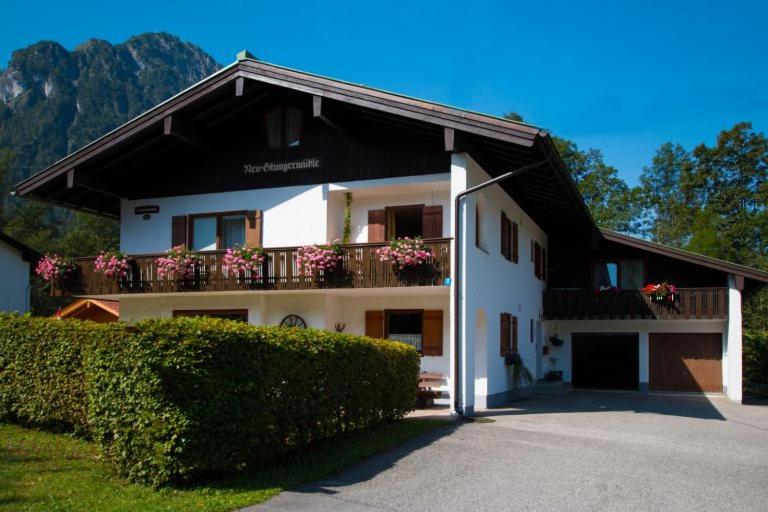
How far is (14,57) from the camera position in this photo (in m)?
146

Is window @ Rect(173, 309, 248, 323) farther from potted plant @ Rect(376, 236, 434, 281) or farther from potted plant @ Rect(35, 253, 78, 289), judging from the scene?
potted plant @ Rect(376, 236, 434, 281)

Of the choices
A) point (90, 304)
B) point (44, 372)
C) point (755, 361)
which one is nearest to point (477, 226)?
point (44, 372)

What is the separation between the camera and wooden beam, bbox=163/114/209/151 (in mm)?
18266

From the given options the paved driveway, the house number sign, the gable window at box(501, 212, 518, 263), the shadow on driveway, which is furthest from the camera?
the gable window at box(501, 212, 518, 263)

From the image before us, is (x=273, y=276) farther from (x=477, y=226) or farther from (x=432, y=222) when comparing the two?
(x=477, y=226)

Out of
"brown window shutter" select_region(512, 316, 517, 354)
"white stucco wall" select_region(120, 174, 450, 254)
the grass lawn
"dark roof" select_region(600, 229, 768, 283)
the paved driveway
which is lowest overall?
the paved driveway

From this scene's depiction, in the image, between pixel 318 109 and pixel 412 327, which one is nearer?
pixel 318 109

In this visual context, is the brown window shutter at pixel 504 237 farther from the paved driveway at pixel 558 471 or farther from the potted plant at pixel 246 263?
the potted plant at pixel 246 263

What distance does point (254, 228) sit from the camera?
744 inches

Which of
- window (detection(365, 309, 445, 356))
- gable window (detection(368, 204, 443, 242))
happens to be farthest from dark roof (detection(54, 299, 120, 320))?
gable window (detection(368, 204, 443, 242))

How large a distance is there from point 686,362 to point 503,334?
8.54 m

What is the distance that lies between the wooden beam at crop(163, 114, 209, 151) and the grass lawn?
29.7 feet

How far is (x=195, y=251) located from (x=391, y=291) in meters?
5.14

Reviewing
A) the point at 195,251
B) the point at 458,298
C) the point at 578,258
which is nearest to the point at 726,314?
the point at 578,258
